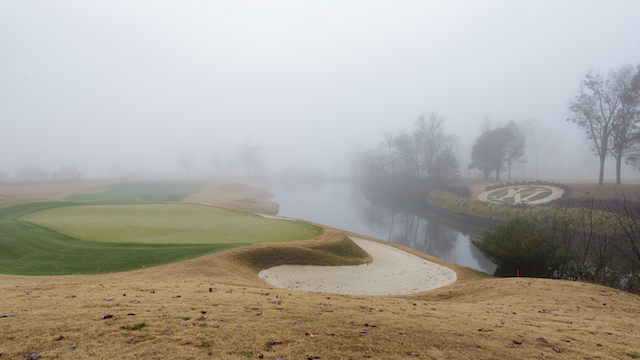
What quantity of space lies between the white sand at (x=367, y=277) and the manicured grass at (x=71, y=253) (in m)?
3.19

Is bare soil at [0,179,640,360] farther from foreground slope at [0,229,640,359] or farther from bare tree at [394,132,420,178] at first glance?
bare tree at [394,132,420,178]

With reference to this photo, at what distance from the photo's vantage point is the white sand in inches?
428

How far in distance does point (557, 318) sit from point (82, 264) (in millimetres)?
14522

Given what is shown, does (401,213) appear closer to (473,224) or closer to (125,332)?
(473,224)

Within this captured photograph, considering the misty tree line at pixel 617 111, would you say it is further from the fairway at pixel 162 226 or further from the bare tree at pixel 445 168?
the fairway at pixel 162 226

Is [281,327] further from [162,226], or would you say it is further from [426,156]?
[426,156]

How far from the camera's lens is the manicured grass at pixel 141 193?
120ft

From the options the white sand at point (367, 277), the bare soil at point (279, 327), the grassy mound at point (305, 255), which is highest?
the bare soil at point (279, 327)

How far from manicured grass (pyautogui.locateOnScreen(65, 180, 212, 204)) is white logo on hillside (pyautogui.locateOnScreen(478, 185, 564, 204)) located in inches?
1606

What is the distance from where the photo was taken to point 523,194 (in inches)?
1257

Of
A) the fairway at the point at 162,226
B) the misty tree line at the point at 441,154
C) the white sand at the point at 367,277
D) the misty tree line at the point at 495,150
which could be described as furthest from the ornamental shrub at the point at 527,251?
the misty tree line at the point at 495,150

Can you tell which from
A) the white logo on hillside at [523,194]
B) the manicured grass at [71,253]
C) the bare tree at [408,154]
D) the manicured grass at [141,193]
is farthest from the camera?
the bare tree at [408,154]

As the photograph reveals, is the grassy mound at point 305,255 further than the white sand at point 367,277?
Yes

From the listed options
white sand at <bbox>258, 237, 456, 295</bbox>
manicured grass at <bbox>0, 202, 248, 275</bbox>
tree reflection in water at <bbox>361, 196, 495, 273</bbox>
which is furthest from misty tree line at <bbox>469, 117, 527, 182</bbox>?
manicured grass at <bbox>0, 202, 248, 275</bbox>
